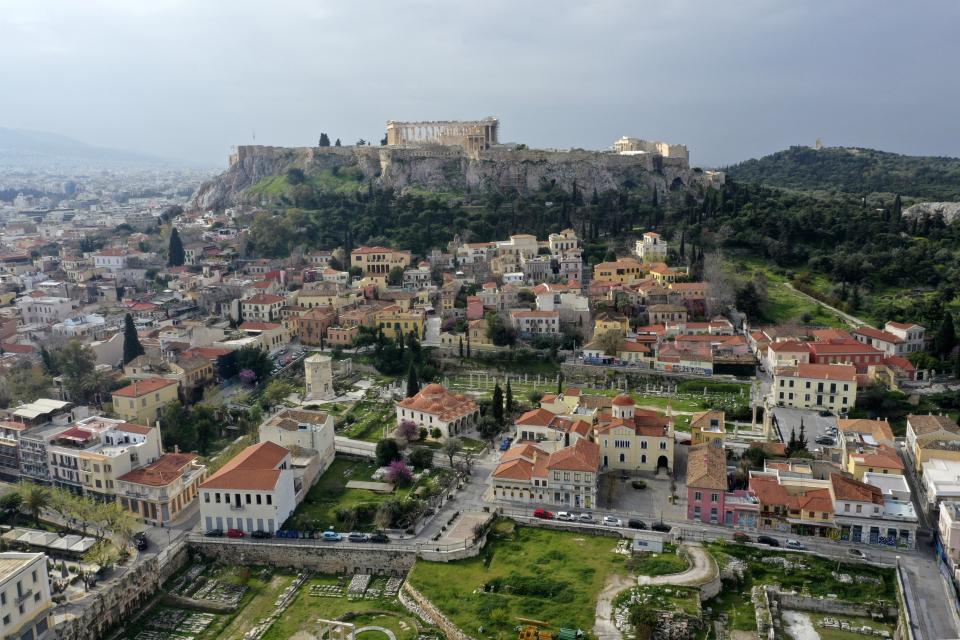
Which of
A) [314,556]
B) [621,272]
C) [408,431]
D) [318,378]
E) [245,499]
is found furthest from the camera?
[621,272]

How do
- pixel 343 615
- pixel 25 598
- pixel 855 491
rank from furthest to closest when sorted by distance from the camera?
pixel 855 491 < pixel 343 615 < pixel 25 598

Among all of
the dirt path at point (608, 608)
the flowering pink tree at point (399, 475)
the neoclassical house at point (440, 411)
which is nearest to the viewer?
the dirt path at point (608, 608)

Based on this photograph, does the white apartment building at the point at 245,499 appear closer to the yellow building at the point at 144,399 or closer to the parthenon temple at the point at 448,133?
the yellow building at the point at 144,399

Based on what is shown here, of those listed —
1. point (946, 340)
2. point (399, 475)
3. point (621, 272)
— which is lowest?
point (399, 475)

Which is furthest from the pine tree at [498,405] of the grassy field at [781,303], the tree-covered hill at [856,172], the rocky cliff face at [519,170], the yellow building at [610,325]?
the tree-covered hill at [856,172]

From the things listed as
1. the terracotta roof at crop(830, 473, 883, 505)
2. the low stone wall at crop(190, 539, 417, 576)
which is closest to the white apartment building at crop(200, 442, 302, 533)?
the low stone wall at crop(190, 539, 417, 576)

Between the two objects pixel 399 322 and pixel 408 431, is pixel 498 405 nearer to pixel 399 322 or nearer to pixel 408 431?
pixel 408 431

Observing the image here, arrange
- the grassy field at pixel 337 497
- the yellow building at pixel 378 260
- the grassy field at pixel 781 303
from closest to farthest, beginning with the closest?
the grassy field at pixel 337 497 < the grassy field at pixel 781 303 < the yellow building at pixel 378 260

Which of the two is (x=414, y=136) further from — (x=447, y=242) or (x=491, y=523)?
(x=491, y=523)

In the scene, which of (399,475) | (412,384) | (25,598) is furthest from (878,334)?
(25,598)
